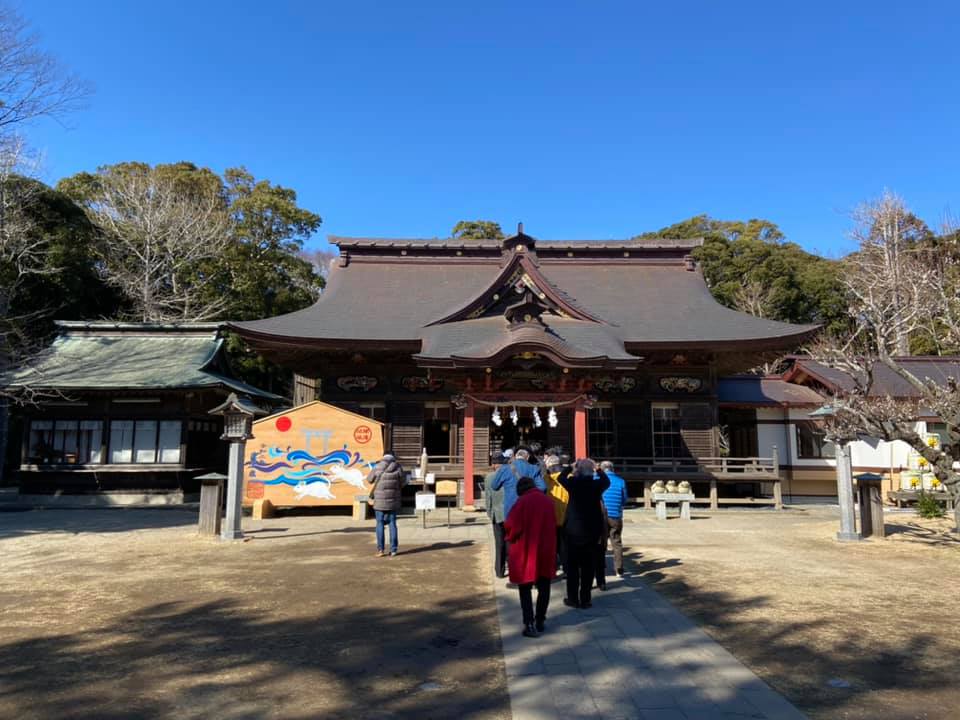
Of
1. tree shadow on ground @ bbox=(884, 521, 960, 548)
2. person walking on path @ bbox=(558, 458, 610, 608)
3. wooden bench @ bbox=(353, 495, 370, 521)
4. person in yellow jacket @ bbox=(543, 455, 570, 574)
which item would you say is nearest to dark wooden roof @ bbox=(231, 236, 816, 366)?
wooden bench @ bbox=(353, 495, 370, 521)

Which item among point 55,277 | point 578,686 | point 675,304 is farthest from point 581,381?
point 55,277

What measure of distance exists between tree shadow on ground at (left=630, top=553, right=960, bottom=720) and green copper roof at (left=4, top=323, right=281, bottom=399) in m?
16.7

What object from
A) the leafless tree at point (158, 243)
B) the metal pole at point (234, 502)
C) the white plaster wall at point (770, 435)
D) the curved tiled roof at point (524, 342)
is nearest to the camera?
the metal pole at point (234, 502)

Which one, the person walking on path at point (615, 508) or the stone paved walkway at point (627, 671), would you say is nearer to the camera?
the stone paved walkway at point (627, 671)

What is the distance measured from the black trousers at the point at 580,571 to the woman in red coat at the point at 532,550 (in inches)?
30.3

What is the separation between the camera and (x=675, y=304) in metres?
20.5

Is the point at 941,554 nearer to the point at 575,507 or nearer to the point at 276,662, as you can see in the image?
the point at 575,507

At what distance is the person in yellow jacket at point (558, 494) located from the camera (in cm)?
732

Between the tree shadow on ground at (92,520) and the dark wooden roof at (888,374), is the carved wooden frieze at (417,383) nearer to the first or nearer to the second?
the tree shadow on ground at (92,520)

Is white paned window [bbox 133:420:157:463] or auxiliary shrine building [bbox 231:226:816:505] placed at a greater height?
auxiliary shrine building [bbox 231:226:816:505]

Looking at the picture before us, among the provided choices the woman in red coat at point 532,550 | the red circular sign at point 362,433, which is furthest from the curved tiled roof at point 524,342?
the woman in red coat at point 532,550

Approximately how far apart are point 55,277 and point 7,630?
24.9m

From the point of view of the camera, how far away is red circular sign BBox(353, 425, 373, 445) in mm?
13344

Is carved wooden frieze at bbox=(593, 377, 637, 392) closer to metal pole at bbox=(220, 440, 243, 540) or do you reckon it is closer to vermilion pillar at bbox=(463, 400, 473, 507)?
vermilion pillar at bbox=(463, 400, 473, 507)
